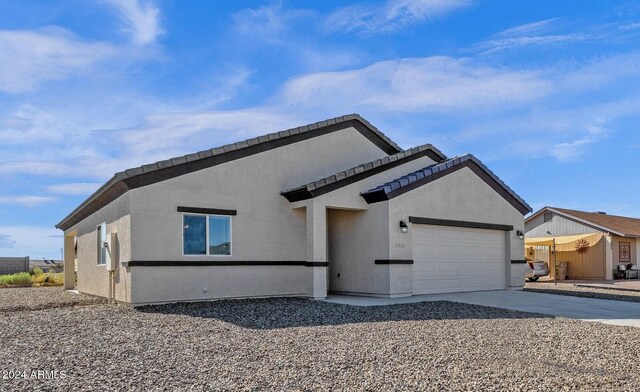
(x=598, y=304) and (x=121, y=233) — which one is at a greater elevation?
(x=121, y=233)

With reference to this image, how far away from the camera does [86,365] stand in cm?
708

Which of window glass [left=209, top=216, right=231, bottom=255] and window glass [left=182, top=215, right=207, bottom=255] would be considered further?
window glass [left=209, top=216, right=231, bottom=255]

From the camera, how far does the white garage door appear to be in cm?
1689

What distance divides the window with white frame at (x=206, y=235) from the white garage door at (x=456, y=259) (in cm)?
584

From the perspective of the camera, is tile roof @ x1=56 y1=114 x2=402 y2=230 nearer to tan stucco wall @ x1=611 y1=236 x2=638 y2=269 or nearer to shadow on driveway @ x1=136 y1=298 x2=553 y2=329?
shadow on driveway @ x1=136 y1=298 x2=553 y2=329

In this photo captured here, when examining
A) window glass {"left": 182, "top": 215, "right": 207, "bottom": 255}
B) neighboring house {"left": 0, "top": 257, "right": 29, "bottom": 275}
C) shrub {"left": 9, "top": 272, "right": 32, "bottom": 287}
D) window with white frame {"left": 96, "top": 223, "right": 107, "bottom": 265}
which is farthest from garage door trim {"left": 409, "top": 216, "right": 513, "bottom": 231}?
neighboring house {"left": 0, "top": 257, "right": 29, "bottom": 275}

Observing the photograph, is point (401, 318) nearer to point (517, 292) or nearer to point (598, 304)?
point (598, 304)

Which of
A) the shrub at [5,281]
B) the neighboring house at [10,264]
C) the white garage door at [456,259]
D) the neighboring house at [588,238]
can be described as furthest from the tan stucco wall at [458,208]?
the neighboring house at [10,264]

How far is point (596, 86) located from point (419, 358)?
11628mm

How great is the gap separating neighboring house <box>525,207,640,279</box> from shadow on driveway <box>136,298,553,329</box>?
1944cm

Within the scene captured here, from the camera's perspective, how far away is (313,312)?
12.5 m

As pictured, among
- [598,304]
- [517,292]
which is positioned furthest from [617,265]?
[598,304]

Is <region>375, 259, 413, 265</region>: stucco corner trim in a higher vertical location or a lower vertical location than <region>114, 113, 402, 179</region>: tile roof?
lower

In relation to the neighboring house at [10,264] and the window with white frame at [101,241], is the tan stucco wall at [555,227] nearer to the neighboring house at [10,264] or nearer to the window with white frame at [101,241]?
the window with white frame at [101,241]
